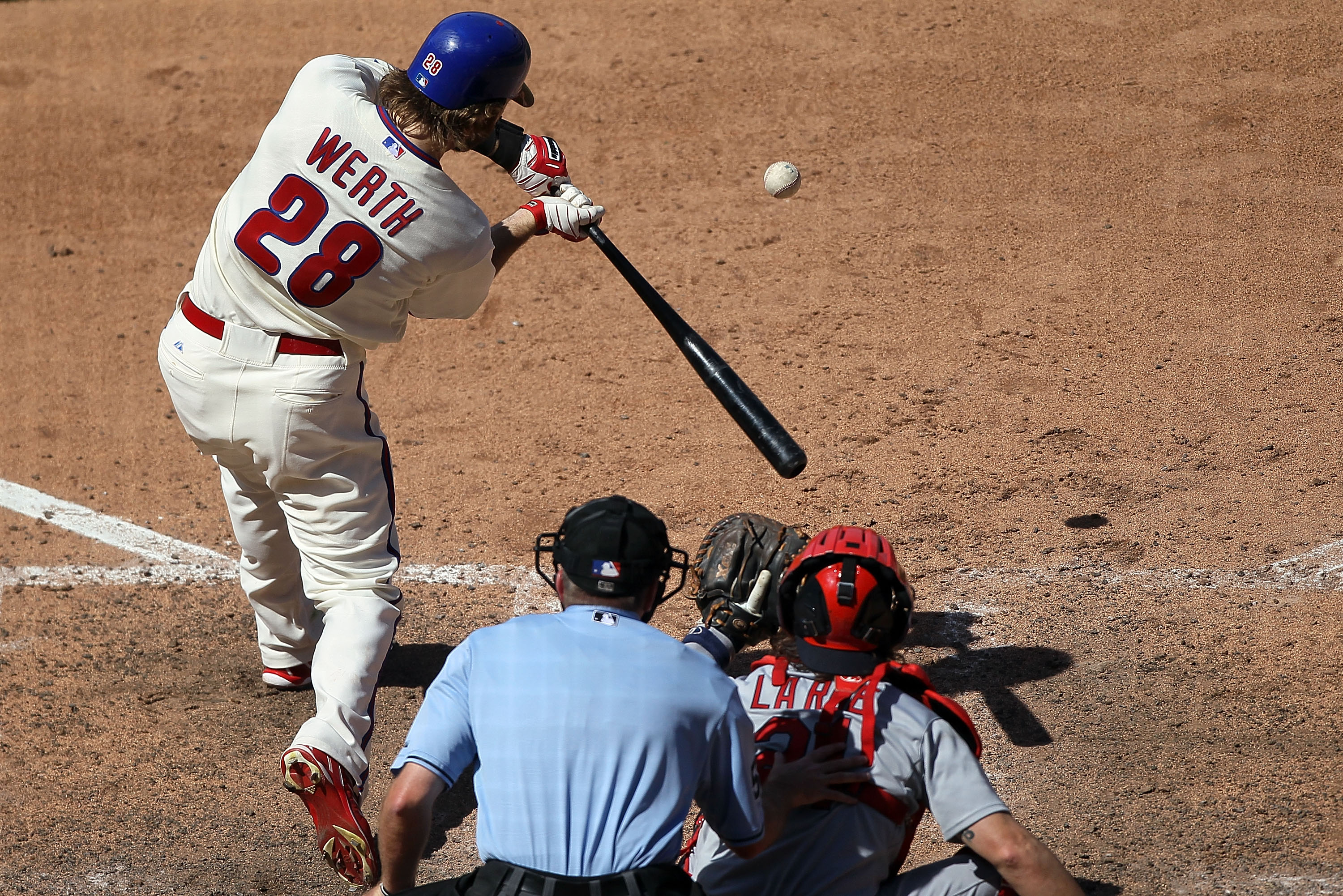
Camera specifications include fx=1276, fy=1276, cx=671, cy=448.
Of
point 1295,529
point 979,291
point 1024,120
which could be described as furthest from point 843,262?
point 1295,529

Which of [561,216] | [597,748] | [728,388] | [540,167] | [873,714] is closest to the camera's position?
[597,748]

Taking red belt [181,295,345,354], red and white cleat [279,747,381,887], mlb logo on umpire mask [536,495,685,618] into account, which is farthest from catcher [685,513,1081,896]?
red belt [181,295,345,354]

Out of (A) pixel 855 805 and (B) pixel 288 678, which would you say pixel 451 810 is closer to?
(B) pixel 288 678

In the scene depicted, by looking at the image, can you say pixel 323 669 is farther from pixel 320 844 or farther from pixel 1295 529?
pixel 1295 529

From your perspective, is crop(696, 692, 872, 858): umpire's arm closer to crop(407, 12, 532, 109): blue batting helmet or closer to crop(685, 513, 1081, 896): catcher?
crop(685, 513, 1081, 896): catcher

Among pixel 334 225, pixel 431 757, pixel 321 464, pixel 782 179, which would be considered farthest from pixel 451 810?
pixel 782 179

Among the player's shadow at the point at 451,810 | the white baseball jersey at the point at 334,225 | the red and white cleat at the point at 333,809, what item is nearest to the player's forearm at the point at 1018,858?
the red and white cleat at the point at 333,809

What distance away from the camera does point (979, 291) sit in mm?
6168

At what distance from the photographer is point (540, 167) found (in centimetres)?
416

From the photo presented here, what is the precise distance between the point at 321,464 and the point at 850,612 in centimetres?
171

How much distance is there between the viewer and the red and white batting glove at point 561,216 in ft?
13.1

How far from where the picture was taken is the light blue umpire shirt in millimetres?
2127

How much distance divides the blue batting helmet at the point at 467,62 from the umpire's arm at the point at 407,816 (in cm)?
191

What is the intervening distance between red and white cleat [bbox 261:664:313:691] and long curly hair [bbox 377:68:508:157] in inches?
71.0
